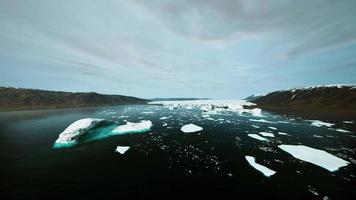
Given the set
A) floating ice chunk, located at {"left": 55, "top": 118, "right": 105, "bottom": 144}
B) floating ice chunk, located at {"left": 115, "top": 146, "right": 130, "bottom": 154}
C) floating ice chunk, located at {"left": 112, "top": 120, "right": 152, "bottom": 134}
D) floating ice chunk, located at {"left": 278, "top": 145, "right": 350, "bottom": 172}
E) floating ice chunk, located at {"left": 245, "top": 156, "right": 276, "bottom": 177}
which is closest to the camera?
floating ice chunk, located at {"left": 245, "top": 156, "right": 276, "bottom": 177}

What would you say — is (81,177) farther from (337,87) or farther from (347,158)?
(337,87)

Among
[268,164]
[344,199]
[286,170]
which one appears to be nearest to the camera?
[344,199]

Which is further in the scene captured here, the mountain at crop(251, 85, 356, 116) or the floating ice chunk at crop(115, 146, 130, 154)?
the mountain at crop(251, 85, 356, 116)

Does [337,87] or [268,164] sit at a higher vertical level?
[337,87]

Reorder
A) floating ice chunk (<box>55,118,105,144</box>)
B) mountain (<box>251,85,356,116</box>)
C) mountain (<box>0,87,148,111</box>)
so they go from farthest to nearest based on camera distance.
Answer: mountain (<box>0,87,148,111</box>)
mountain (<box>251,85,356,116</box>)
floating ice chunk (<box>55,118,105,144</box>)

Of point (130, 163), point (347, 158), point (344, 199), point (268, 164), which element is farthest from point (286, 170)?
point (130, 163)

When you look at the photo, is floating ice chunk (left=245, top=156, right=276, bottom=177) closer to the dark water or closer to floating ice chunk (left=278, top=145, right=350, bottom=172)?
the dark water

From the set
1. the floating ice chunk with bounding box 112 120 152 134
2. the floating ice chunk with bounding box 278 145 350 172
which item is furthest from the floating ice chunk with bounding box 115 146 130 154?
the floating ice chunk with bounding box 278 145 350 172

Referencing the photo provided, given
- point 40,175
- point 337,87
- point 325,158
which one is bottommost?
point 40,175

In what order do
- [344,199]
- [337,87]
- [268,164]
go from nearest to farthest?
[344,199] → [268,164] → [337,87]
